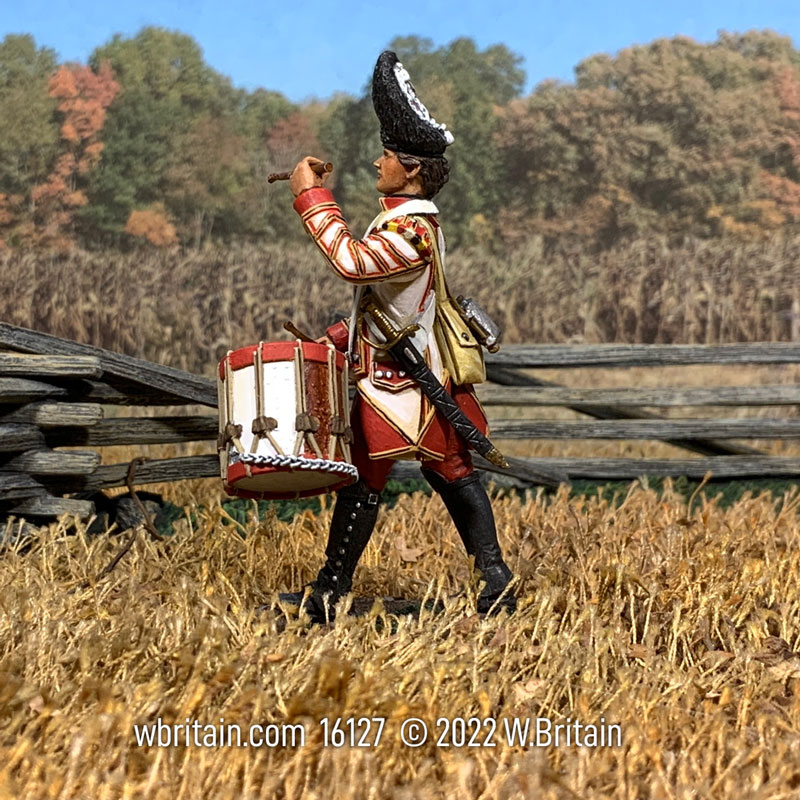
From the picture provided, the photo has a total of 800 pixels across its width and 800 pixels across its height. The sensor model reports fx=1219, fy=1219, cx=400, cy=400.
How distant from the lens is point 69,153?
35.6 feet

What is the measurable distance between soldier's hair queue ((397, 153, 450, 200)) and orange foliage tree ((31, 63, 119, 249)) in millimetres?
7597

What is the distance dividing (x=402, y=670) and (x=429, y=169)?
158 centimetres

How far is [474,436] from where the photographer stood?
3955 millimetres

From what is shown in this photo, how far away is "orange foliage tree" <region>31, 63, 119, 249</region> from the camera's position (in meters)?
10.8

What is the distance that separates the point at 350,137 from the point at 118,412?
4045 millimetres

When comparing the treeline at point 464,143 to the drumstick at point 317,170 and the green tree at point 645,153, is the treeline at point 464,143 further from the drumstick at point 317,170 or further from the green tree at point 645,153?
the drumstick at point 317,170

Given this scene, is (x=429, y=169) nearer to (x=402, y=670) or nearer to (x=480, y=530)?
(x=480, y=530)

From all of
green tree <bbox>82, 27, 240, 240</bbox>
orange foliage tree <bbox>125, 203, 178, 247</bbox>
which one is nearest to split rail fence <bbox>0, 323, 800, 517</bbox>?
orange foliage tree <bbox>125, 203, 178, 247</bbox>

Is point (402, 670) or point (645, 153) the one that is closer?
point (402, 670)

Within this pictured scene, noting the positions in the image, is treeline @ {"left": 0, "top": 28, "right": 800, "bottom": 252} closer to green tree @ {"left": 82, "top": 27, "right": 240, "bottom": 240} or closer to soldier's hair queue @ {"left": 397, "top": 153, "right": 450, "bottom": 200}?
green tree @ {"left": 82, "top": 27, "right": 240, "bottom": 240}

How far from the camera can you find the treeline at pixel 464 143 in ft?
36.1

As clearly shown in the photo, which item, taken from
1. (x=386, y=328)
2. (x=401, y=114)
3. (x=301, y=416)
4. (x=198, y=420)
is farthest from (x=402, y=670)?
(x=198, y=420)

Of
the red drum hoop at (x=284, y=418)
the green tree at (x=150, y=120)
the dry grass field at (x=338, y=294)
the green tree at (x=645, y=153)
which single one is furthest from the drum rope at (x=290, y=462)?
the green tree at (x=645, y=153)

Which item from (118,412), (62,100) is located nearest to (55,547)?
(118,412)
